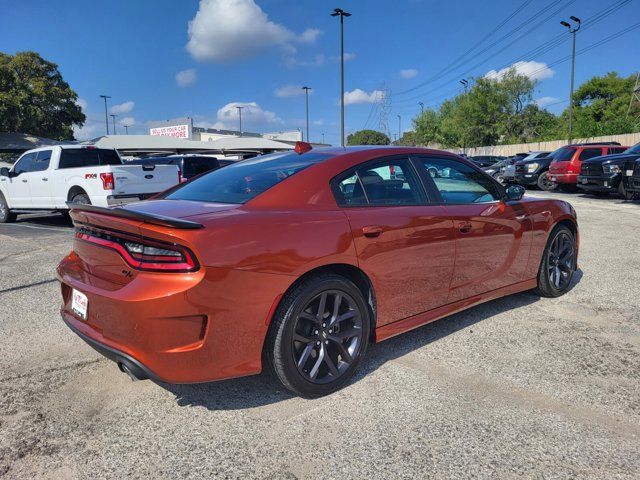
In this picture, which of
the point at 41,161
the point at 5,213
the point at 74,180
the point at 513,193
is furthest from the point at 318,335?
the point at 5,213

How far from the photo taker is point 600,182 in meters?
13.9

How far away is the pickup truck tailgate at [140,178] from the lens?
31.1 feet

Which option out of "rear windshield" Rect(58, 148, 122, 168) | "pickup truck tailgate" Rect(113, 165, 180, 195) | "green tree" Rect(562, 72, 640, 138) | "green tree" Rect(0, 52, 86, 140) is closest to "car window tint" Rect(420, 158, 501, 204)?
"pickup truck tailgate" Rect(113, 165, 180, 195)

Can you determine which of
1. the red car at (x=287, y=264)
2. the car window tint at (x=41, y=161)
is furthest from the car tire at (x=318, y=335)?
the car window tint at (x=41, y=161)

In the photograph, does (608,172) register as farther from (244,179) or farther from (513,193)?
(244,179)

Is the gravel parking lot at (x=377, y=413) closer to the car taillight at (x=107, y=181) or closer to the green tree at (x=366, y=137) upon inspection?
the car taillight at (x=107, y=181)

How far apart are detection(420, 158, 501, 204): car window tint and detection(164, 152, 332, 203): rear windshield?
3.02 ft

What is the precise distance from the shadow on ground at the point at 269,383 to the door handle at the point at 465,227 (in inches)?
34.6

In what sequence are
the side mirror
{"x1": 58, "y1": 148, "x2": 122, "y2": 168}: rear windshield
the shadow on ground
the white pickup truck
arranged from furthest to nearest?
{"x1": 58, "y1": 148, "x2": 122, "y2": 168}: rear windshield < the white pickup truck < the side mirror < the shadow on ground

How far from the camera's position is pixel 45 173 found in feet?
35.4

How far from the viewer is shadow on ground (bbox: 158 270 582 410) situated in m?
2.86

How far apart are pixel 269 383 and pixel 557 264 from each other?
3.25 metres

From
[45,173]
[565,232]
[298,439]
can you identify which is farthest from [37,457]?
[45,173]

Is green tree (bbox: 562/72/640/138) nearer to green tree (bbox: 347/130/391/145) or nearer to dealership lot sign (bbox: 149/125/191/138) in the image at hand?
dealership lot sign (bbox: 149/125/191/138)
